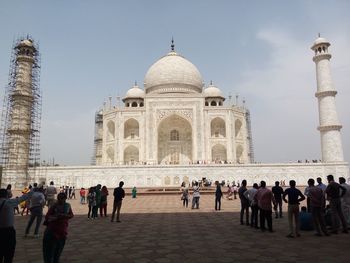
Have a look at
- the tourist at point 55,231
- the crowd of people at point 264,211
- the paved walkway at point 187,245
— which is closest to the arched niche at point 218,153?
the crowd of people at point 264,211

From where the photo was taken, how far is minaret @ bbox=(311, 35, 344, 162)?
25766 mm

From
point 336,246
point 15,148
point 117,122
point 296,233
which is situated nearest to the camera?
point 336,246

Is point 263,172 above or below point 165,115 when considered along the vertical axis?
below

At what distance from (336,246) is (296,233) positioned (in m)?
0.87

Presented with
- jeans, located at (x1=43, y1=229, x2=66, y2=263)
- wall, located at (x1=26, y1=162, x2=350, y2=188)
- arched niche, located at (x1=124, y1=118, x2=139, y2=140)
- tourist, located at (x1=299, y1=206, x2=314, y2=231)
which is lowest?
tourist, located at (x1=299, y1=206, x2=314, y2=231)

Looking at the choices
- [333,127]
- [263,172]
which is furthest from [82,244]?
[333,127]

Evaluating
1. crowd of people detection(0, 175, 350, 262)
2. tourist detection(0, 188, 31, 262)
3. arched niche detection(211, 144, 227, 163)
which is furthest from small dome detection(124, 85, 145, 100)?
tourist detection(0, 188, 31, 262)

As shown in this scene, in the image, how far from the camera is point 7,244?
11.8ft

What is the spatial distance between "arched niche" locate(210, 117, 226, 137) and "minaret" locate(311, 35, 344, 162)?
369 inches

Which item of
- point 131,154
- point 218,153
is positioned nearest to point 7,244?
point 131,154

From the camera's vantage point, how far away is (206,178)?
24.8m

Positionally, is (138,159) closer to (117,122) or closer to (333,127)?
(117,122)

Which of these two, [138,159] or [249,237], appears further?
[138,159]

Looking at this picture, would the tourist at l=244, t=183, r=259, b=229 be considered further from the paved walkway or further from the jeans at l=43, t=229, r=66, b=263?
the jeans at l=43, t=229, r=66, b=263
